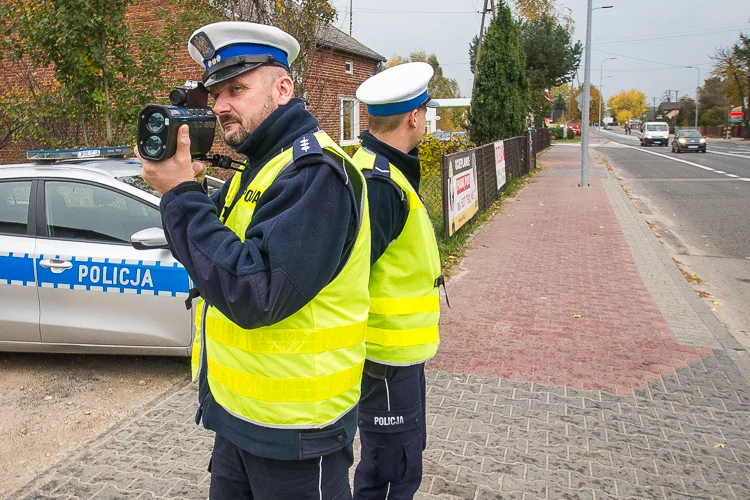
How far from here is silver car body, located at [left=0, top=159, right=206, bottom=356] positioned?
459cm

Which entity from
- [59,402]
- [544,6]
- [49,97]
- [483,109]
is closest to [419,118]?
[59,402]

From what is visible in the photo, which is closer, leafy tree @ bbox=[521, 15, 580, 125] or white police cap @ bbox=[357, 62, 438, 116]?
white police cap @ bbox=[357, 62, 438, 116]

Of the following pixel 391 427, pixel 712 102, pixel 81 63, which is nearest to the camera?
pixel 391 427

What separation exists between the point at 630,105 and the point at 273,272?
515 feet

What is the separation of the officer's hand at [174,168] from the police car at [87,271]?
2909mm

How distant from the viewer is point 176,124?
1.65 meters

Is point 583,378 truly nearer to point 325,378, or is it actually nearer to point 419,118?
point 419,118

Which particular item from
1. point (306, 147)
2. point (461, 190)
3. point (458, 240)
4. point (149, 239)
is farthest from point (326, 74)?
point (306, 147)

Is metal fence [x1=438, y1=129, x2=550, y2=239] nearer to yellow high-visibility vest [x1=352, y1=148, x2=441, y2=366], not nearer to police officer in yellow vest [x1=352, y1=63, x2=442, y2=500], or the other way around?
police officer in yellow vest [x1=352, y1=63, x2=442, y2=500]

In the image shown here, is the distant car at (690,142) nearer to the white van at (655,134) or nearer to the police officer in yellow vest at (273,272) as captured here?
the white van at (655,134)

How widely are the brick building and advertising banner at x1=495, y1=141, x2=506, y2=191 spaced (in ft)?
11.7

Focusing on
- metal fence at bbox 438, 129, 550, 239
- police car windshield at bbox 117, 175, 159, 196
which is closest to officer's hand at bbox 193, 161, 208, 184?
police car windshield at bbox 117, 175, 159, 196

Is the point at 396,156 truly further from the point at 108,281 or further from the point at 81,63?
the point at 81,63

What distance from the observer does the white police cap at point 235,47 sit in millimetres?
1769
